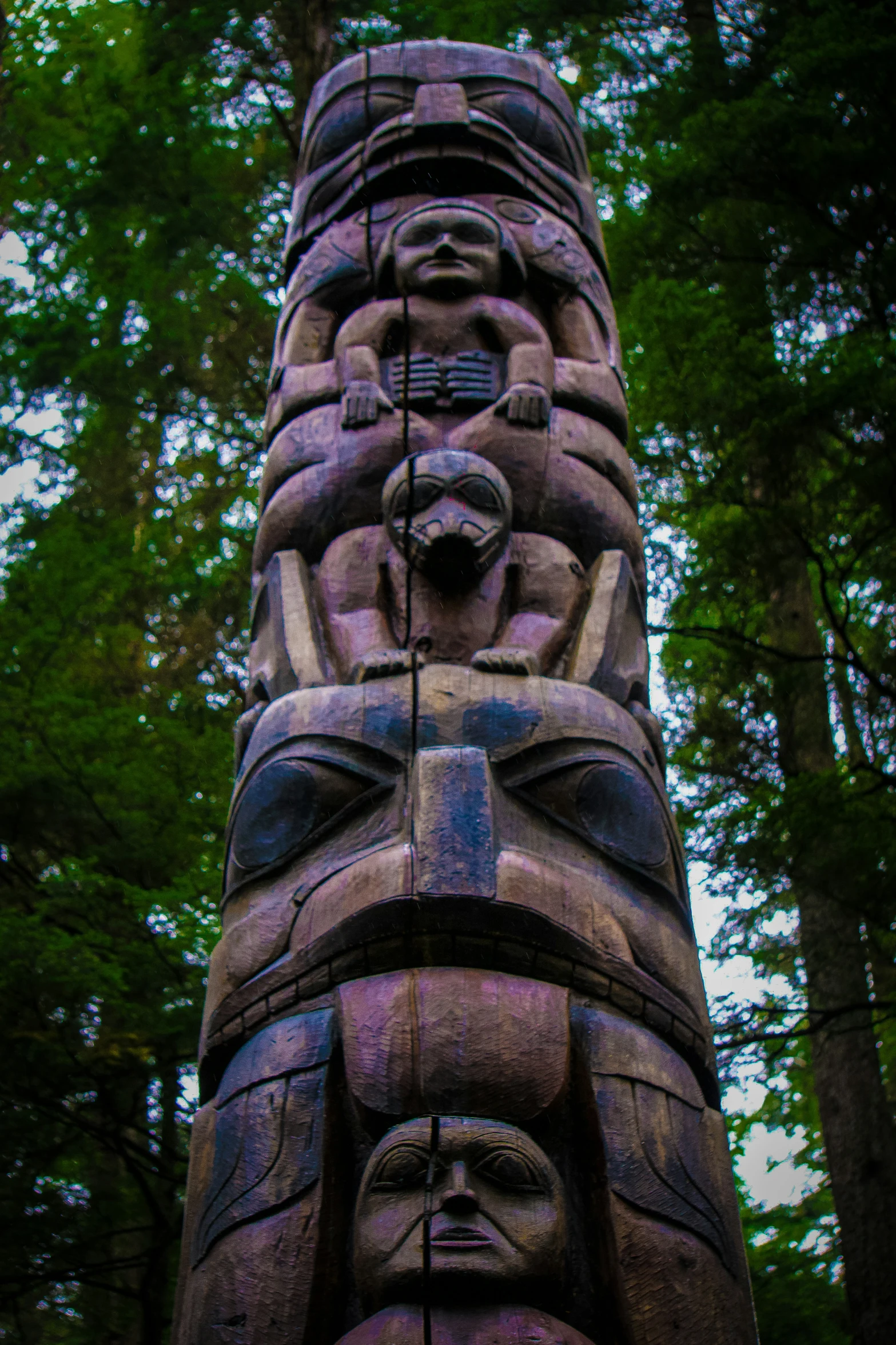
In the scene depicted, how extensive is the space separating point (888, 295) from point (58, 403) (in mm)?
7366

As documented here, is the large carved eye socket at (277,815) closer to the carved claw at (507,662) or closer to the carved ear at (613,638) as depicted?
the carved claw at (507,662)

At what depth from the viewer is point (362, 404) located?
530 cm

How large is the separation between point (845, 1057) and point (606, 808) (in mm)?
4746

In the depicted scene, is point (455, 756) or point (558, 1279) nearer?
point (558, 1279)

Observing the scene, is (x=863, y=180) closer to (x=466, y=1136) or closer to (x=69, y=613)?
(x=69, y=613)

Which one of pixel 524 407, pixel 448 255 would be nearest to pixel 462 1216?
pixel 524 407

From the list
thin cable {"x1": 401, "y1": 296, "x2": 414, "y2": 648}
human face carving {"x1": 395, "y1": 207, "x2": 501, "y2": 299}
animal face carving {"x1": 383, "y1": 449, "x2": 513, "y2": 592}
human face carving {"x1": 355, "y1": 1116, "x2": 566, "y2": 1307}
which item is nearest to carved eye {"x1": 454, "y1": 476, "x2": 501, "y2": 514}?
animal face carving {"x1": 383, "y1": 449, "x2": 513, "y2": 592}

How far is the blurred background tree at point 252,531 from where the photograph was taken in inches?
274

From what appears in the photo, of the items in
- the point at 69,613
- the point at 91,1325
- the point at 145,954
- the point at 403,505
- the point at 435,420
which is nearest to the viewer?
the point at 403,505

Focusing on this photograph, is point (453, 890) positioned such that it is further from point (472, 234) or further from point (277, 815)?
point (472, 234)

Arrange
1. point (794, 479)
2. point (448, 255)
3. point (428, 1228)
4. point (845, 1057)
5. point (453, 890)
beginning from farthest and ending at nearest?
point (794, 479), point (845, 1057), point (448, 255), point (453, 890), point (428, 1228)

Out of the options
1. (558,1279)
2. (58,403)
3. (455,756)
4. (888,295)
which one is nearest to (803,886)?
(888,295)

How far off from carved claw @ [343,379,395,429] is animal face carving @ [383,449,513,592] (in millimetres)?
601

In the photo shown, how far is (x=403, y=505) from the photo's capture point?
4621 mm
